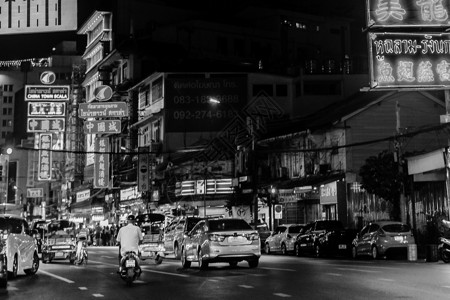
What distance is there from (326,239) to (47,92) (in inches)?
1642

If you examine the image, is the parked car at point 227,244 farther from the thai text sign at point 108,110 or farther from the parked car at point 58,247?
the thai text sign at point 108,110

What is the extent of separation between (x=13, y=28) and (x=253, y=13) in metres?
34.3

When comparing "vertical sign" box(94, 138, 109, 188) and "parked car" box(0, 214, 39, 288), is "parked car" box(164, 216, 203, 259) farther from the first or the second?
"vertical sign" box(94, 138, 109, 188)

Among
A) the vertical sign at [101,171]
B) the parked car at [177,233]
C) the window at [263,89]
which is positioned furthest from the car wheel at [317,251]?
the vertical sign at [101,171]

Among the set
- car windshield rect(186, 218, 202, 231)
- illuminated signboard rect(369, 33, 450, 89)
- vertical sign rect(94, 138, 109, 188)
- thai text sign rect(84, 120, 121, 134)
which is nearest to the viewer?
illuminated signboard rect(369, 33, 450, 89)

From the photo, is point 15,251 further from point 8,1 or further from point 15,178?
point 15,178

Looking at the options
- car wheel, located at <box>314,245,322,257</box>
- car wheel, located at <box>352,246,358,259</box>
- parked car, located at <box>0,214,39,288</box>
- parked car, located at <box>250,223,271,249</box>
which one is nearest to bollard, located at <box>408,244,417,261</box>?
car wheel, located at <box>352,246,358,259</box>

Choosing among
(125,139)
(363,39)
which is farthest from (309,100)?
(125,139)

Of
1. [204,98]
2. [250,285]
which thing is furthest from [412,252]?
[204,98]

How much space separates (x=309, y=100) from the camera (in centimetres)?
5553

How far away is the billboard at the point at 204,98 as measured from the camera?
187 feet

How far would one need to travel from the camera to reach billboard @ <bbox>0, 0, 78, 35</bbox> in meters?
38.1

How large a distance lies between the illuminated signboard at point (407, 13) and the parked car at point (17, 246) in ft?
48.6

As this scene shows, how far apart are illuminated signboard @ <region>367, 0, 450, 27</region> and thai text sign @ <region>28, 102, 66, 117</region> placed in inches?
1689
